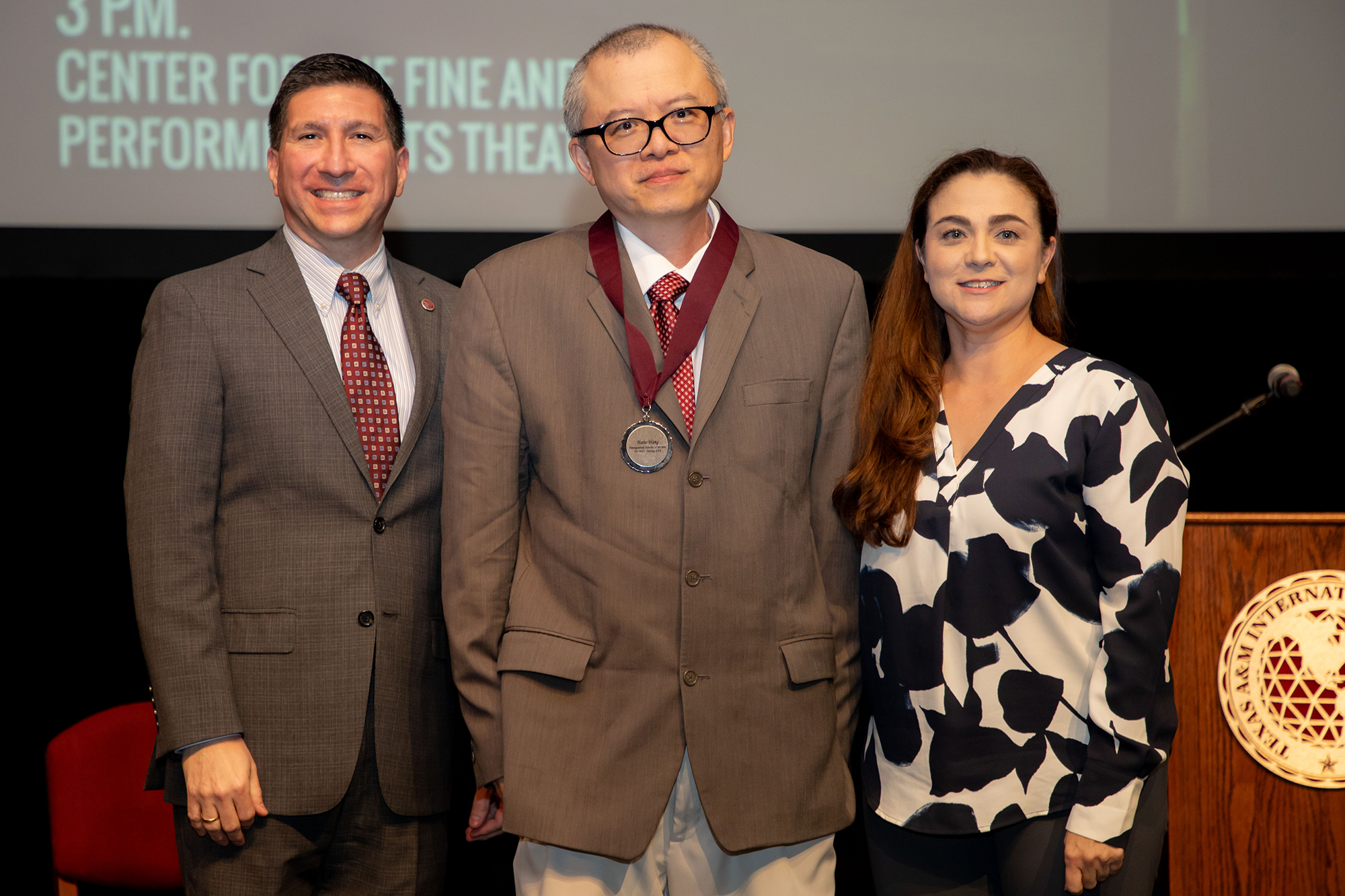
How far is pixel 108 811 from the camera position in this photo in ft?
8.29

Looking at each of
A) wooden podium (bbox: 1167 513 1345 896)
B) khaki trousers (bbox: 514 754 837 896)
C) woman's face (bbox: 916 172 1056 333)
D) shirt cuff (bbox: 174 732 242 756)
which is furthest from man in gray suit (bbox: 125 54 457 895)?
wooden podium (bbox: 1167 513 1345 896)

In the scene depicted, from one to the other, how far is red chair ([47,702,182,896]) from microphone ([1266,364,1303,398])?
2.84m

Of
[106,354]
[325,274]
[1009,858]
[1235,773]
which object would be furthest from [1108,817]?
[106,354]

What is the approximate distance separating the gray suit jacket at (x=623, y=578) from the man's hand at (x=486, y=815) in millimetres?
223

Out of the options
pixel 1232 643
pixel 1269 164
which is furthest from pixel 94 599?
pixel 1269 164

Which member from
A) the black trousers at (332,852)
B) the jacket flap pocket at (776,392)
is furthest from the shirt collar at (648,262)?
the black trousers at (332,852)

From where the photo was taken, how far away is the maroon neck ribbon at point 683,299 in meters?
1.75

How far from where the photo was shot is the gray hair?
1809 millimetres

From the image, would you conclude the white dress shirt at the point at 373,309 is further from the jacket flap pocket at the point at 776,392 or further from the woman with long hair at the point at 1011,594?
the woman with long hair at the point at 1011,594

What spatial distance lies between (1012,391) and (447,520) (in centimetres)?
101

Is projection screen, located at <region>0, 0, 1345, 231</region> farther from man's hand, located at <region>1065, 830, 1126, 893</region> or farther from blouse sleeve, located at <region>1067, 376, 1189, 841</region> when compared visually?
man's hand, located at <region>1065, 830, 1126, 893</region>

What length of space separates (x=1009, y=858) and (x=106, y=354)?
3.29 m

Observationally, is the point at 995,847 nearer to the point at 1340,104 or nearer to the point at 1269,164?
the point at 1269,164

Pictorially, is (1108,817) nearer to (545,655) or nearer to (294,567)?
(545,655)
